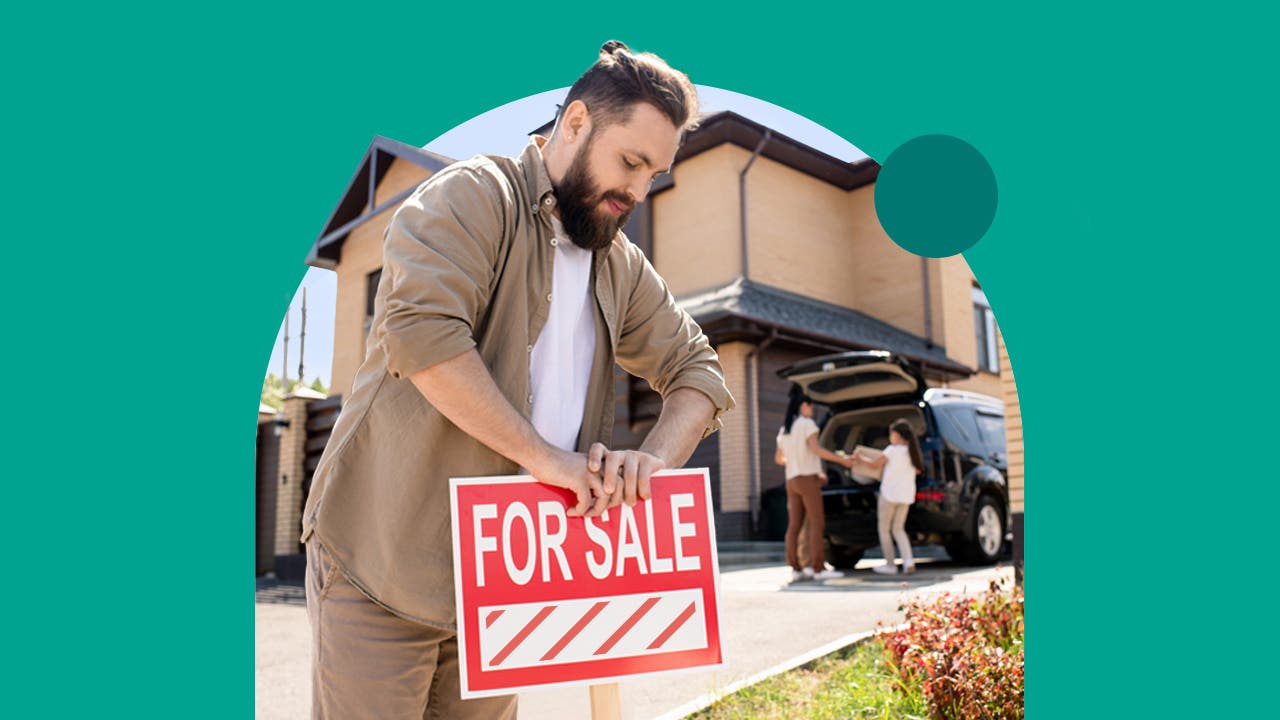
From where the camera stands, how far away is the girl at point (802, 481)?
3.65 meters

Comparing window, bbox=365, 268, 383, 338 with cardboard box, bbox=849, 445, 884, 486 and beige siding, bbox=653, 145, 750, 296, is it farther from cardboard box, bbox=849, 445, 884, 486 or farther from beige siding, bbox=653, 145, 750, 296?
cardboard box, bbox=849, 445, 884, 486

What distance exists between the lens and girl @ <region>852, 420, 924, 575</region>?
15.1ft

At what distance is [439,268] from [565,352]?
14.6 inches

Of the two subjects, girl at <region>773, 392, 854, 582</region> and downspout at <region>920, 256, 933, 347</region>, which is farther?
girl at <region>773, 392, 854, 582</region>

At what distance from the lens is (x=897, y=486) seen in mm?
5000

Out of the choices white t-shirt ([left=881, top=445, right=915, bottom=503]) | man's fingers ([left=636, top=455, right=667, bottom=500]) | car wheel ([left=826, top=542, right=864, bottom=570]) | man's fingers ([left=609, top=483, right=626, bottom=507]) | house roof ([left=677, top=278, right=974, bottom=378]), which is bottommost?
car wheel ([left=826, top=542, right=864, bottom=570])

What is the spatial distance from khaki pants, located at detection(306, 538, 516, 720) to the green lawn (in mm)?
1492

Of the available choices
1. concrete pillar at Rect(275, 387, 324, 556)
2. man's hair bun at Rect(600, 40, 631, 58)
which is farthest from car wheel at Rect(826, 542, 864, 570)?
man's hair bun at Rect(600, 40, 631, 58)

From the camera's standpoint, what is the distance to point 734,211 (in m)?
3.13

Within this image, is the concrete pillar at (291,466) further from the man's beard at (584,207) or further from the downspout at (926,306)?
the downspout at (926,306)

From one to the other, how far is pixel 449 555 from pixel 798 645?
2.09 meters

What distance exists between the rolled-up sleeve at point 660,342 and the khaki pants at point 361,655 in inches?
27.4

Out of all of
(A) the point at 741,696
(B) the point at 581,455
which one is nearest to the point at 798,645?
(A) the point at 741,696

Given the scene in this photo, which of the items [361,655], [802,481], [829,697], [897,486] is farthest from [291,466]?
[897,486]
